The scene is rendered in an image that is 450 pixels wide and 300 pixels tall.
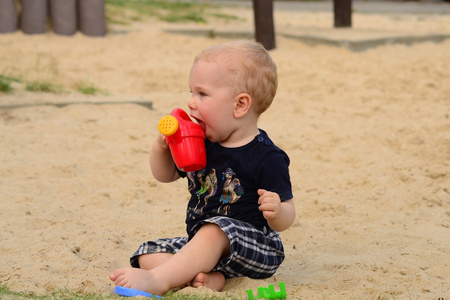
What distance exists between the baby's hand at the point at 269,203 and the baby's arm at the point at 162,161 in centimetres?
42

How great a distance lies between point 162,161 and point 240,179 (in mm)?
300

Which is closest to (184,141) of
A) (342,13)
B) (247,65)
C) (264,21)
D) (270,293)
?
(247,65)

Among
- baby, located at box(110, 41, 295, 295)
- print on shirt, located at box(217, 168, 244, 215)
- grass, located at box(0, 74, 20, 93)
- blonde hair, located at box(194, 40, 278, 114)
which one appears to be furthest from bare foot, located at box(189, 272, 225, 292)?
grass, located at box(0, 74, 20, 93)

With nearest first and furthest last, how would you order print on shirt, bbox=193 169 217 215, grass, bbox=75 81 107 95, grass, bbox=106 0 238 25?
print on shirt, bbox=193 169 217 215
grass, bbox=75 81 107 95
grass, bbox=106 0 238 25

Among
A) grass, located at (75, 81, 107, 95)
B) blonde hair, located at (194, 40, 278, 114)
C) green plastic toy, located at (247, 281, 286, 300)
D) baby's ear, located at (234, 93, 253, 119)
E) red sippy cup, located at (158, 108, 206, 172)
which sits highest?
blonde hair, located at (194, 40, 278, 114)

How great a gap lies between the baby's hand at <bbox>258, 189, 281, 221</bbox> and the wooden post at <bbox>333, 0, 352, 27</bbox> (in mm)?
6191

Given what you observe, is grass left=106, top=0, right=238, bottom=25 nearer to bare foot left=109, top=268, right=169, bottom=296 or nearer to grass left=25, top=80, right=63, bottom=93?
grass left=25, top=80, right=63, bottom=93

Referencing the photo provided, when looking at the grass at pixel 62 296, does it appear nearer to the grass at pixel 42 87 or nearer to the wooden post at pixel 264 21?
the grass at pixel 42 87

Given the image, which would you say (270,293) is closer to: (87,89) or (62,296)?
(62,296)

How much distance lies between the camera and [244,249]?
2201mm

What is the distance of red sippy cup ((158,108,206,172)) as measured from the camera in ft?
7.20

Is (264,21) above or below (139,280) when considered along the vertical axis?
above

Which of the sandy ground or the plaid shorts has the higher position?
the plaid shorts

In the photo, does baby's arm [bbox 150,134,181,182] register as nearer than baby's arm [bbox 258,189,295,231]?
No
